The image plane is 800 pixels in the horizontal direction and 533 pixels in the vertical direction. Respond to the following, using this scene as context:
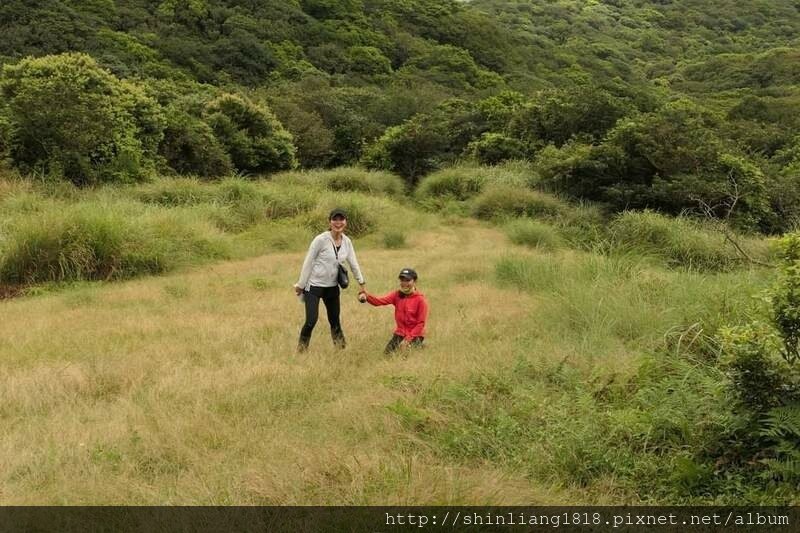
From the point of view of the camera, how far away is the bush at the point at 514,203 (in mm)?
21297

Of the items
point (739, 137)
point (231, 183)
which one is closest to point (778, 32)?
point (739, 137)

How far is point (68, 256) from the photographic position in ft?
39.9

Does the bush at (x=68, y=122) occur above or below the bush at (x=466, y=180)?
above

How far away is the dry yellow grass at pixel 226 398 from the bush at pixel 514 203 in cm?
1077

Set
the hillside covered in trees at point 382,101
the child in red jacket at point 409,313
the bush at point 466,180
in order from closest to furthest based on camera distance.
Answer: the child in red jacket at point 409,313
the hillside covered in trees at point 382,101
the bush at point 466,180

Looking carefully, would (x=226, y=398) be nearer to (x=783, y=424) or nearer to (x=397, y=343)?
(x=397, y=343)

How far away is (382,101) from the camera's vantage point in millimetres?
37625

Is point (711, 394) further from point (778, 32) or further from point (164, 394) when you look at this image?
point (778, 32)

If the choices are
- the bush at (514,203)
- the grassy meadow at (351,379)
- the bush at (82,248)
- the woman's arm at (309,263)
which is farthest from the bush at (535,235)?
the woman's arm at (309,263)

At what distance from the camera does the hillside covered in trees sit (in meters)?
18.3

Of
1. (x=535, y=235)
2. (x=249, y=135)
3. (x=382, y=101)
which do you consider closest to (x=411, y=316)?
(x=535, y=235)

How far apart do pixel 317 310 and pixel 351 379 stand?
1.36m

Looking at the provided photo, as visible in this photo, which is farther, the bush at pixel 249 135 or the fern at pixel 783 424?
the bush at pixel 249 135

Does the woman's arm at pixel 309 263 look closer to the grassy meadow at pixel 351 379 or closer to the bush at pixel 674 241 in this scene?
the grassy meadow at pixel 351 379
